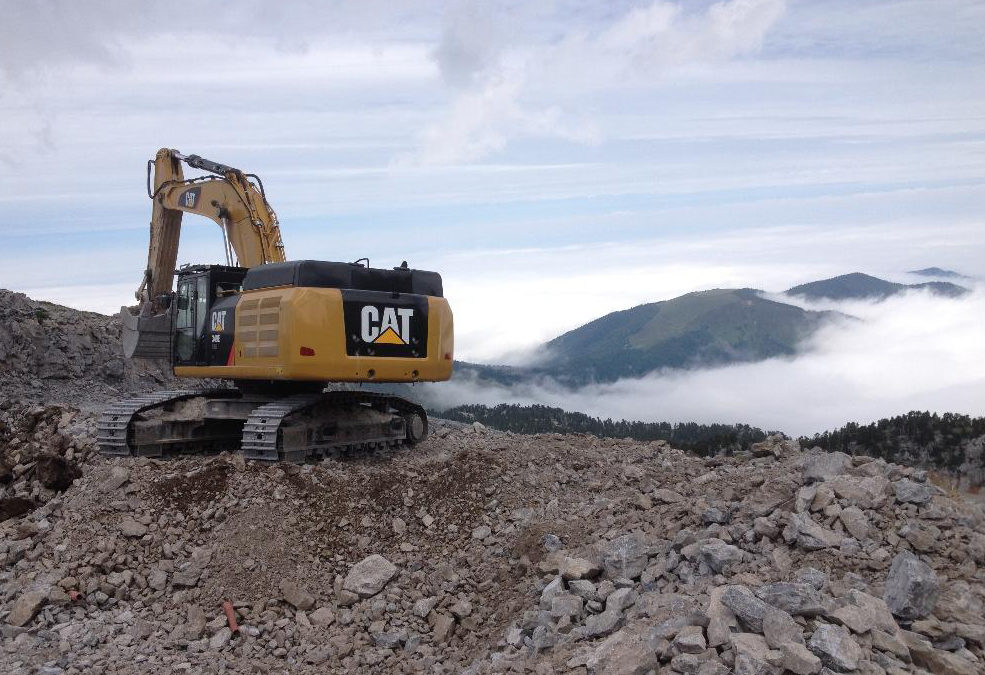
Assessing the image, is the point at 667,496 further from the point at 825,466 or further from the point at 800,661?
the point at 800,661

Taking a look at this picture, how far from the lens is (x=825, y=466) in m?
9.12

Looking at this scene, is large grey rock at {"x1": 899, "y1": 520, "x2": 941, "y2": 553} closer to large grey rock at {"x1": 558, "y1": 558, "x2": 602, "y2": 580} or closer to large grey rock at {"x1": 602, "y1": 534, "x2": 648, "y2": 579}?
large grey rock at {"x1": 602, "y1": 534, "x2": 648, "y2": 579}

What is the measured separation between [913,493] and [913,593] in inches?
67.2

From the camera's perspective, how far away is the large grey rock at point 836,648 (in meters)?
5.64

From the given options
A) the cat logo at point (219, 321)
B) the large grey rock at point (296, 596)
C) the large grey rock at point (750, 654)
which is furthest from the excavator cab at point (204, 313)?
the large grey rock at point (750, 654)

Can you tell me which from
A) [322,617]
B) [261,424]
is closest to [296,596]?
[322,617]

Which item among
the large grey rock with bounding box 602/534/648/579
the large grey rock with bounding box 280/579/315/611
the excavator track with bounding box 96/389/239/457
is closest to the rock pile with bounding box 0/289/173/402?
the excavator track with bounding box 96/389/239/457

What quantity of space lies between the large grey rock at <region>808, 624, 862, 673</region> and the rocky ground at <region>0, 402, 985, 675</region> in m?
0.02

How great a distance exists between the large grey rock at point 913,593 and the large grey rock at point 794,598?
596 millimetres

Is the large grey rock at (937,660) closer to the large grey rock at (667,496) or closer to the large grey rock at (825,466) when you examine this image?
the large grey rock at (825,466)

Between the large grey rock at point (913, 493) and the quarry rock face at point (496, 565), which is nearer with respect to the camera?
the quarry rock face at point (496, 565)

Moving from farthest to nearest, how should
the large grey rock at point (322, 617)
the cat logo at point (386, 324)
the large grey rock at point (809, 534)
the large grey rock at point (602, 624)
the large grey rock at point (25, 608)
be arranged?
1. the cat logo at point (386, 324)
2. the large grey rock at point (25, 608)
3. the large grey rock at point (322, 617)
4. the large grey rock at point (809, 534)
5. the large grey rock at point (602, 624)

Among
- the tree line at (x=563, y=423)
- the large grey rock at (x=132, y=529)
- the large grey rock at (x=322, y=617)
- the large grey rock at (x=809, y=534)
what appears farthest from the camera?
the tree line at (x=563, y=423)

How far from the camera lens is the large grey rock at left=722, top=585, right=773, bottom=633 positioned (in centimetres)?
613
